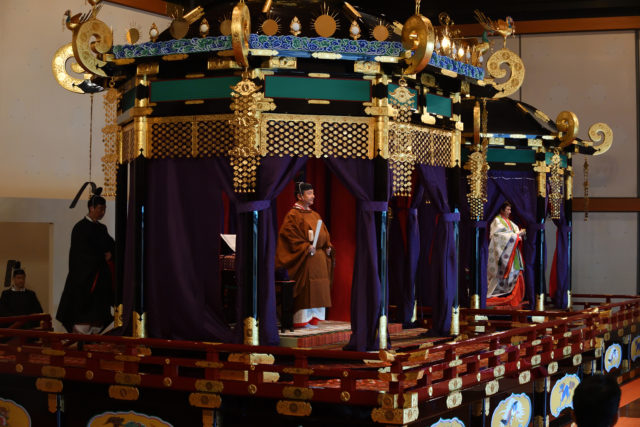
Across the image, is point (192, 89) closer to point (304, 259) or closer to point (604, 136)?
point (304, 259)

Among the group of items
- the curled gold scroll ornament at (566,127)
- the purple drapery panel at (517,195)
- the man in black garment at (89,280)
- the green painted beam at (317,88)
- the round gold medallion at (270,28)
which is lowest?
the man in black garment at (89,280)

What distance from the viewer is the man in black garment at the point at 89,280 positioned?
389 inches

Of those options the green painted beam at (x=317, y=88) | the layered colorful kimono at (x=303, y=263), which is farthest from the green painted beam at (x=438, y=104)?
the layered colorful kimono at (x=303, y=263)

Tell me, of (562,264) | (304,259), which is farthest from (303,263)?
(562,264)

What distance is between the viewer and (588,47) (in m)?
17.3

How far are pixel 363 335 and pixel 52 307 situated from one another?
531cm

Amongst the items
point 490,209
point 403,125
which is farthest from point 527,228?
point 403,125

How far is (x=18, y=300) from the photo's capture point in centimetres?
1106

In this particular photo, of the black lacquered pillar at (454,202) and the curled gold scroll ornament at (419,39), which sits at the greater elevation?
the curled gold scroll ornament at (419,39)

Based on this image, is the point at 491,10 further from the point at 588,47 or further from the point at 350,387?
the point at 350,387

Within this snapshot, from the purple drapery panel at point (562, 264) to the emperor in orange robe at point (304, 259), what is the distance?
20.5ft

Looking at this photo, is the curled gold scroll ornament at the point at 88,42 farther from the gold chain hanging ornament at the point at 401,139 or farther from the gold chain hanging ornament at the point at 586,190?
the gold chain hanging ornament at the point at 586,190

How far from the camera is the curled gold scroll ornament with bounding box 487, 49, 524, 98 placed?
10547mm

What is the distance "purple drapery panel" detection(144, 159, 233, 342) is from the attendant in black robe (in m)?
2.79
